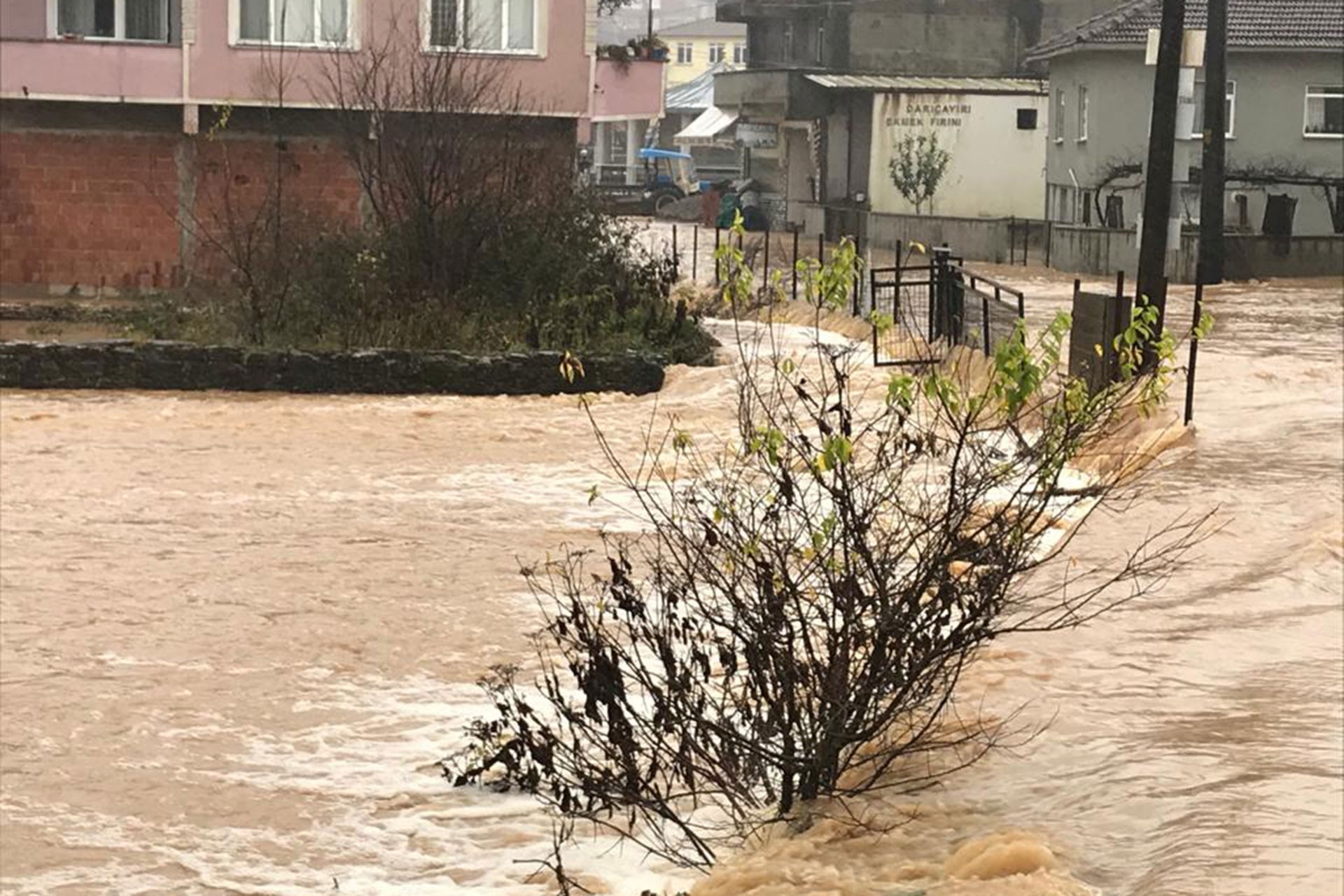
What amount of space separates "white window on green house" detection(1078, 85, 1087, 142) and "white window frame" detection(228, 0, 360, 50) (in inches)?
774

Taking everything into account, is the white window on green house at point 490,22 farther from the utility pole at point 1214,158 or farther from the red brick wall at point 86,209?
the utility pole at point 1214,158

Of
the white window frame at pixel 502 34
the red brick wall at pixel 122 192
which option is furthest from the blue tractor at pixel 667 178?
the white window frame at pixel 502 34

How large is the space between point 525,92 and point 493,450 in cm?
1264

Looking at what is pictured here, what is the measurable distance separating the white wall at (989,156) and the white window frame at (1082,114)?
7.86 metres

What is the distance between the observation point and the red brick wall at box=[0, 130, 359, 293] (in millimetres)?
34719

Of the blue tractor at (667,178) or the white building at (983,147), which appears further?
the blue tractor at (667,178)

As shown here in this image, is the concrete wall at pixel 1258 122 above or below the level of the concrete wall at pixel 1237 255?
above

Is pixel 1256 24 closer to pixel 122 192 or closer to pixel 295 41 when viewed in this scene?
pixel 295 41

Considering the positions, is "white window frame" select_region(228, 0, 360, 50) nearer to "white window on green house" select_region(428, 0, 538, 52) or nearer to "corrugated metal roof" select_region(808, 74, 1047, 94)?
"white window on green house" select_region(428, 0, 538, 52)

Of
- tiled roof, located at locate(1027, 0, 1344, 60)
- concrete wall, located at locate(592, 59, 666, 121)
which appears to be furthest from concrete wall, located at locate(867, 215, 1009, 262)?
concrete wall, located at locate(592, 59, 666, 121)

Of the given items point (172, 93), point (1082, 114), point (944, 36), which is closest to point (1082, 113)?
point (1082, 114)

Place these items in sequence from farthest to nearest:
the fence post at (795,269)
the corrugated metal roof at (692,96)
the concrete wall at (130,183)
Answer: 1. the corrugated metal roof at (692,96)
2. the concrete wall at (130,183)
3. the fence post at (795,269)

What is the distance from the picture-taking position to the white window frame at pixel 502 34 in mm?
32219

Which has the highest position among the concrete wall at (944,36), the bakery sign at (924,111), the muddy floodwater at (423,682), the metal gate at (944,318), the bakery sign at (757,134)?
the concrete wall at (944,36)
